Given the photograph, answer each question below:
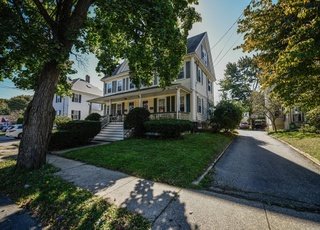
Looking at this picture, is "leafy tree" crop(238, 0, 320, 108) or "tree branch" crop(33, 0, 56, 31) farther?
"tree branch" crop(33, 0, 56, 31)

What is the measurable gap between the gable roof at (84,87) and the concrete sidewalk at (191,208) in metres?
29.3

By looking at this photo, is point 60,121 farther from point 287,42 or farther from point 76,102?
point 76,102

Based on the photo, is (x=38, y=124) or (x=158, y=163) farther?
(x=158, y=163)

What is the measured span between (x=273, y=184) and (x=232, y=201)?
1.96 m

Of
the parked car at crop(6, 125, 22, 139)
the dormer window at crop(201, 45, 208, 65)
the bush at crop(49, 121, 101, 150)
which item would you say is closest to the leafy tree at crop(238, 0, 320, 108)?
the bush at crop(49, 121, 101, 150)

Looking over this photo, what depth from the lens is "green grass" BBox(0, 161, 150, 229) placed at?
9.84ft

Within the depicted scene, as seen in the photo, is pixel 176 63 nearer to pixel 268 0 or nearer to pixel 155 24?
pixel 155 24

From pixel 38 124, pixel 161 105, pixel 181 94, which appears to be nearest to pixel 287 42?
pixel 38 124

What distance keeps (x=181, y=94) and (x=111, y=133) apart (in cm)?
730

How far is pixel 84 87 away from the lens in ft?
107

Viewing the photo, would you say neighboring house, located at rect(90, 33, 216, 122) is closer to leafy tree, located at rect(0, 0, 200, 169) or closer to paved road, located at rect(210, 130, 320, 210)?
leafy tree, located at rect(0, 0, 200, 169)

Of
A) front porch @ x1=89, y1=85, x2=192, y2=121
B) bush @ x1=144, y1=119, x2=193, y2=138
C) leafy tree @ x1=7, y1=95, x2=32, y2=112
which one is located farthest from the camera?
leafy tree @ x1=7, y1=95, x2=32, y2=112

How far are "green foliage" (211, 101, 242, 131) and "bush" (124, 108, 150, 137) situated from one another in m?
6.74

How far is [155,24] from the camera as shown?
642cm
